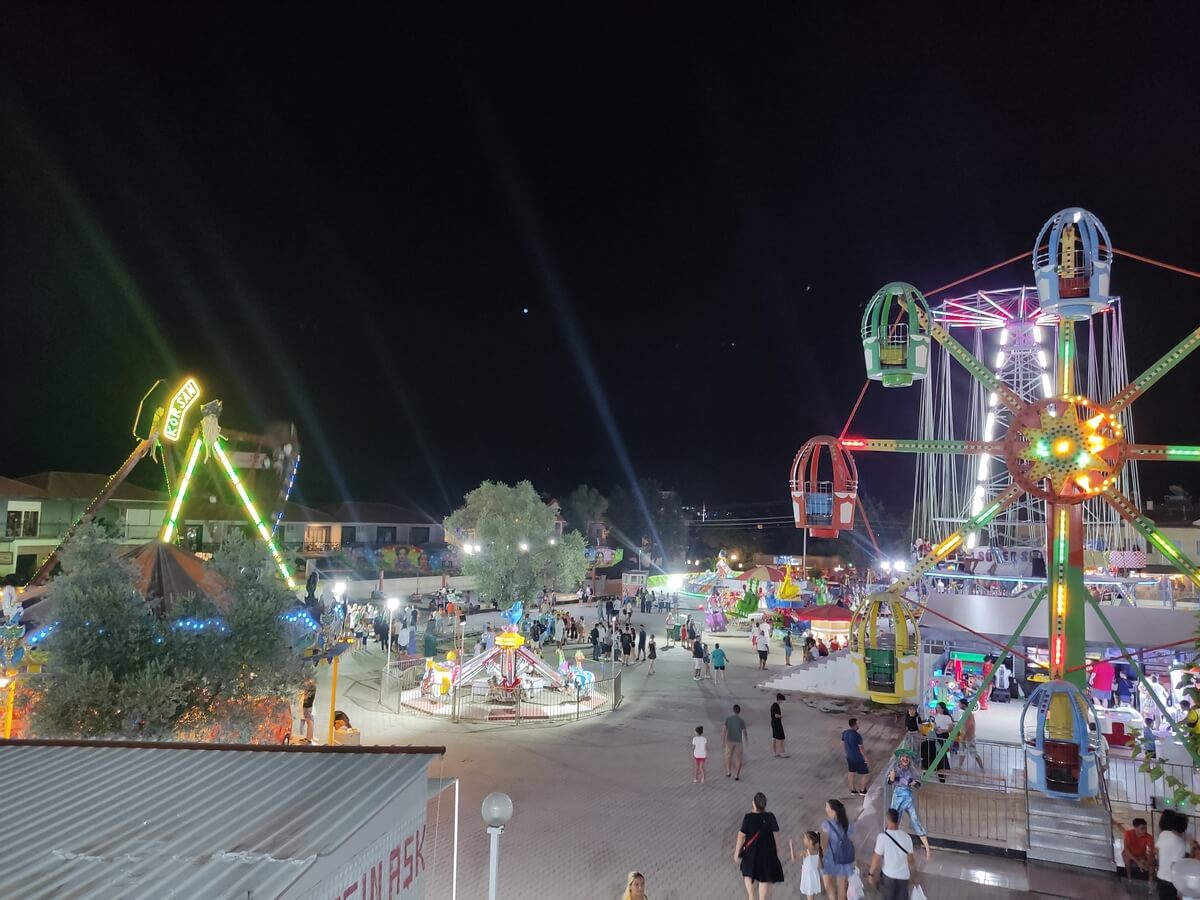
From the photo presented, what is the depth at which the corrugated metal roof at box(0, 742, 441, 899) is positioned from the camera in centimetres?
332

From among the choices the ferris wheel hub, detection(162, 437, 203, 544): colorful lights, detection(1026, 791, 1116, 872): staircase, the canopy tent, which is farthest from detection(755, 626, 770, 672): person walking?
detection(162, 437, 203, 544): colorful lights

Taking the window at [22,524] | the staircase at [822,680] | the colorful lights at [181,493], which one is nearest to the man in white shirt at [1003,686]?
the staircase at [822,680]

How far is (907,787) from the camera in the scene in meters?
7.90

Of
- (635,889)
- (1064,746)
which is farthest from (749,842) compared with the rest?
(1064,746)

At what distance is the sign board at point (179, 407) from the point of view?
1252 centimetres

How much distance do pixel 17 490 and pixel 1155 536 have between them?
40228 millimetres

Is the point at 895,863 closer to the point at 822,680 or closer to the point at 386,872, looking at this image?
the point at 386,872

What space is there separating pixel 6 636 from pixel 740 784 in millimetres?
10410

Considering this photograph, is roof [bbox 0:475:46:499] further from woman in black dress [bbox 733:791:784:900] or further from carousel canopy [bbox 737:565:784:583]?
woman in black dress [bbox 733:791:784:900]

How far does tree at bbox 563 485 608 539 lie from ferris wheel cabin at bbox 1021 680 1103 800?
53390mm

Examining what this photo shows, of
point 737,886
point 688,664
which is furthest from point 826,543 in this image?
point 737,886

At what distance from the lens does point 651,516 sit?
72.2 m

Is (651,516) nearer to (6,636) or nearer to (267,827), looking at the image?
(6,636)

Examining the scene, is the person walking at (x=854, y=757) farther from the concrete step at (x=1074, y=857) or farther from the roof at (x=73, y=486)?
the roof at (x=73, y=486)
